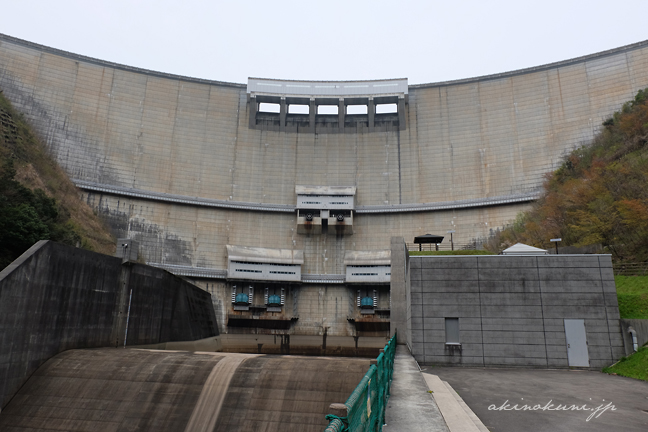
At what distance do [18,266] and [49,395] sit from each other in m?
4.55

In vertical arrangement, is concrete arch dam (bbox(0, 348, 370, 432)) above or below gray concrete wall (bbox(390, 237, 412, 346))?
below

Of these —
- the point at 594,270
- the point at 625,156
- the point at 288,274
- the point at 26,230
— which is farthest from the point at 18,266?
the point at 625,156

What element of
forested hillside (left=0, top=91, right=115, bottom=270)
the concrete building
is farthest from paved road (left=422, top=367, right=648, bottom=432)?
forested hillside (left=0, top=91, right=115, bottom=270)

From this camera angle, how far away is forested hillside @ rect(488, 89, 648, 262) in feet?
78.6

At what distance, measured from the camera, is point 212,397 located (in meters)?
14.6

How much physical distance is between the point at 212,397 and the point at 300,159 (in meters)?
35.0

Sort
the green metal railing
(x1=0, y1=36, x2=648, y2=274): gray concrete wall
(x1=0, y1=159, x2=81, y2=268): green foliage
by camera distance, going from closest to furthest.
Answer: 1. the green metal railing
2. (x1=0, y1=159, x2=81, y2=268): green foliage
3. (x1=0, y1=36, x2=648, y2=274): gray concrete wall

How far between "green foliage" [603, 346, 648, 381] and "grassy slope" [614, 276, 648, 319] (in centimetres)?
170

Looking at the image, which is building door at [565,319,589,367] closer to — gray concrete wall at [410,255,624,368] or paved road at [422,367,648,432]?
gray concrete wall at [410,255,624,368]

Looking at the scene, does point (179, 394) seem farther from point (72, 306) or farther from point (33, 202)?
point (33, 202)

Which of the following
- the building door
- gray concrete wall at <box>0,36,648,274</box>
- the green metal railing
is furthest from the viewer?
gray concrete wall at <box>0,36,648,274</box>

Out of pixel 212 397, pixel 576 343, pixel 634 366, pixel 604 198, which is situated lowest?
pixel 212 397

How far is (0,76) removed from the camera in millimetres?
39188

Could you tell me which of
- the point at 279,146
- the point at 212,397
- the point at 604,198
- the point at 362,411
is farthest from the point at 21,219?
the point at 604,198
